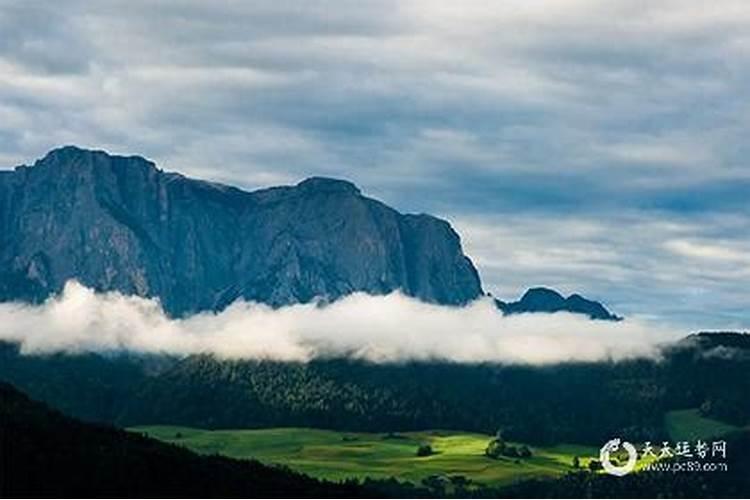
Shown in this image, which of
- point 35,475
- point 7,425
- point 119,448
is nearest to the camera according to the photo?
point 35,475

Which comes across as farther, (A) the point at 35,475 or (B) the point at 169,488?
(B) the point at 169,488

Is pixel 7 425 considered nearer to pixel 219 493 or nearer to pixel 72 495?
pixel 72 495

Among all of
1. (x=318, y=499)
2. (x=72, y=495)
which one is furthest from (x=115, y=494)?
(x=318, y=499)

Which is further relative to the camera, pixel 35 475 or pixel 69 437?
pixel 69 437

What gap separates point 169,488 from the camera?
637ft

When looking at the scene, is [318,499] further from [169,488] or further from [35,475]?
[35,475]

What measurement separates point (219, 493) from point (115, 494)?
73.4ft

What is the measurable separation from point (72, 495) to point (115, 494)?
6.49 m

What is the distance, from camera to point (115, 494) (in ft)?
577

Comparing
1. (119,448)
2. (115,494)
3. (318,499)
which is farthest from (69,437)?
(318,499)

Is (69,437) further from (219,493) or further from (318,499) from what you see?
(318,499)

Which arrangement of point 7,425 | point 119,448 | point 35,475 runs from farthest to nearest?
point 119,448 → point 7,425 → point 35,475

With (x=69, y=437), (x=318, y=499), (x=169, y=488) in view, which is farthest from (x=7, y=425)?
(x=318, y=499)

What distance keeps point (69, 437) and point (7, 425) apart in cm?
1166
